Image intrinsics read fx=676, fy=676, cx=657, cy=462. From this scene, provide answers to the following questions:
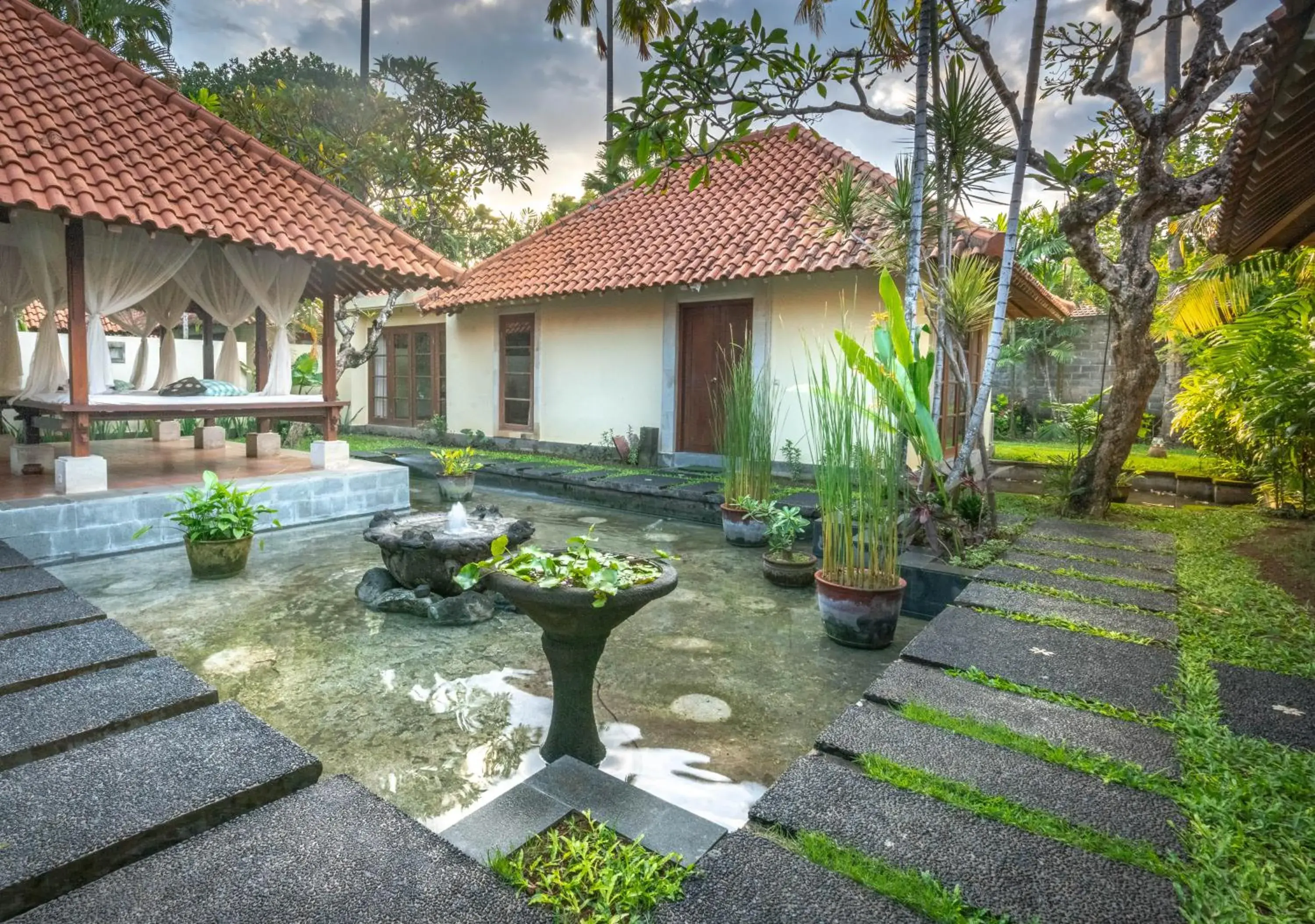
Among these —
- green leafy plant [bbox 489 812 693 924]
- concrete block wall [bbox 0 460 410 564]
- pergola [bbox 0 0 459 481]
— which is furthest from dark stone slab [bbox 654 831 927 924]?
pergola [bbox 0 0 459 481]

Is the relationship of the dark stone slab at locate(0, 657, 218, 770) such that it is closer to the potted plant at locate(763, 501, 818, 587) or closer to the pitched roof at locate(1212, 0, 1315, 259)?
the potted plant at locate(763, 501, 818, 587)

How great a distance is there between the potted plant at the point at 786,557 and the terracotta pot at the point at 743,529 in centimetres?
56

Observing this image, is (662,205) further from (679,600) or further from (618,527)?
(679,600)

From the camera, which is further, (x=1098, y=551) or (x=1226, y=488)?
(x=1226, y=488)

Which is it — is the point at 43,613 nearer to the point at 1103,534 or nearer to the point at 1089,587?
the point at 1089,587

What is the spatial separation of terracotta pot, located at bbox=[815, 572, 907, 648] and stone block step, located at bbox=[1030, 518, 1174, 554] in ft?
6.86

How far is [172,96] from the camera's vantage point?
589 cm

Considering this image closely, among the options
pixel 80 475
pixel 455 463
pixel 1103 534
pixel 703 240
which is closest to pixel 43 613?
pixel 80 475

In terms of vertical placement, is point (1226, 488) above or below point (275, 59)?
below

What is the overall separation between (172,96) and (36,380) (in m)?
2.71

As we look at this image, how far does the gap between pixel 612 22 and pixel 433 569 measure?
16937 mm

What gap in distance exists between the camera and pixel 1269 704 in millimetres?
2193

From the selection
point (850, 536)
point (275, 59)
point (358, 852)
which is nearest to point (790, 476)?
point (850, 536)

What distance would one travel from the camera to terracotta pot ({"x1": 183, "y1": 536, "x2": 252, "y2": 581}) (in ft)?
13.6
